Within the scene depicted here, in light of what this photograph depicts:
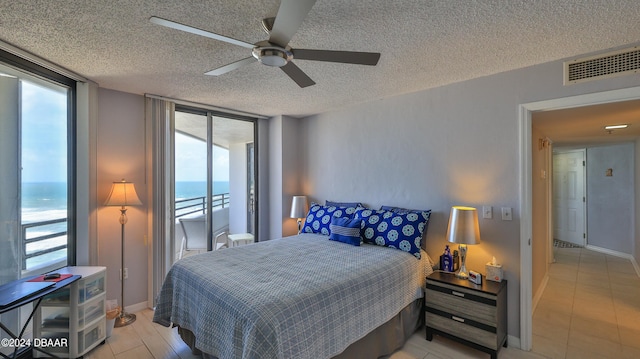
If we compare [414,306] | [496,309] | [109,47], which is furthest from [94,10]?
[496,309]

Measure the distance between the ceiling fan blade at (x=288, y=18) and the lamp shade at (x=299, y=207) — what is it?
279 centimetres

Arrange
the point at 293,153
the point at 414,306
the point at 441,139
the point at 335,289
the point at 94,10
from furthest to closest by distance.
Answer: the point at 293,153 < the point at 441,139 < the point at 414,306 < the point at 335,289 < the point at 94,10

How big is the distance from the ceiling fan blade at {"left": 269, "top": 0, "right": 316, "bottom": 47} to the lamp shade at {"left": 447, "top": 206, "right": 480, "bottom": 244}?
2.02 meters

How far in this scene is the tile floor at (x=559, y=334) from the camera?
2316 mm

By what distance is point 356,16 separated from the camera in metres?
1.68

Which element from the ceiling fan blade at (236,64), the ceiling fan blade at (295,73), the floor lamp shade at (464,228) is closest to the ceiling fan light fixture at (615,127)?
the floor lamp shade at (464,228)

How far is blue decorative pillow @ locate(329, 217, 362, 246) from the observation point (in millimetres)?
2978

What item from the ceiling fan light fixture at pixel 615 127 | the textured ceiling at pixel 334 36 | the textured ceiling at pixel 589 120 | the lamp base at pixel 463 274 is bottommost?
the lamp base at pixel 463 274

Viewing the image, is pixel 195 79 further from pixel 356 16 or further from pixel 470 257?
pixel 470 257

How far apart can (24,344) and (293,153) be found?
3430mm

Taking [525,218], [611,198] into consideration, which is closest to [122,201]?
[525,218]

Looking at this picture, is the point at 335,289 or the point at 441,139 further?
the point at 441,139

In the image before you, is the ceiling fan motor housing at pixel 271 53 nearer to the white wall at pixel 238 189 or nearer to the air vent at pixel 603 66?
the air vent at pixel 603 66

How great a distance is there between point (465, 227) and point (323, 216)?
5.49 ft
